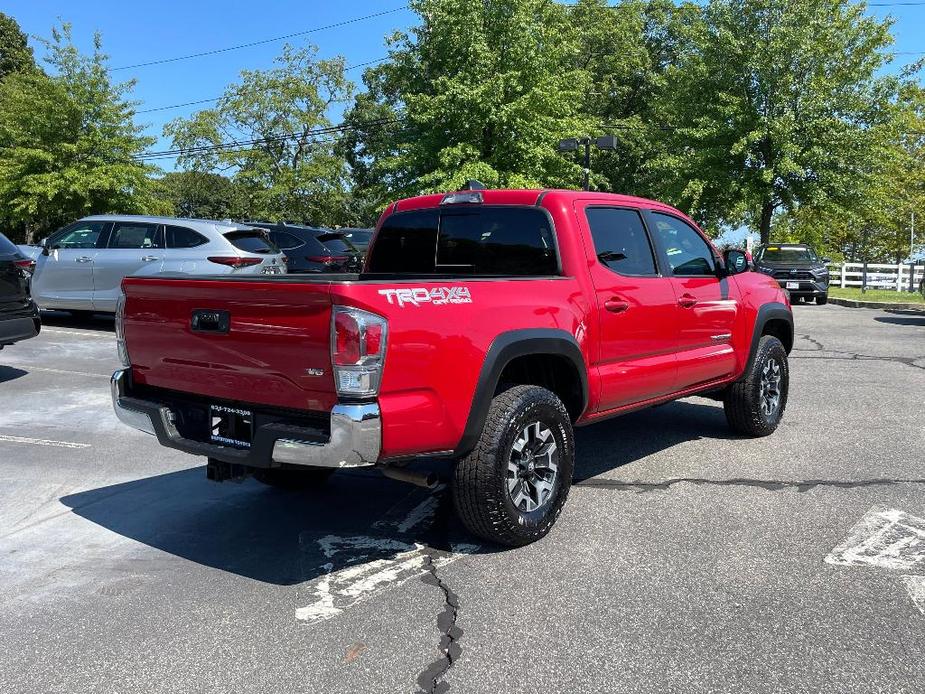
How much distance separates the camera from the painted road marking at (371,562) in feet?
11.7

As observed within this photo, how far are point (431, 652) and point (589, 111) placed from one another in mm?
40753

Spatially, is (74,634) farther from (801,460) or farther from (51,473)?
(801,460)

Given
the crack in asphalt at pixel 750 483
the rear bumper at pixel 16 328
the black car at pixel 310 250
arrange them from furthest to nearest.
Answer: the black car at pixel 310 250, the rear bumper at pixel 16 328, the crack in asphalt at pixel 750 483

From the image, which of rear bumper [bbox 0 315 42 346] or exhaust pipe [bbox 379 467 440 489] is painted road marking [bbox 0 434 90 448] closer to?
rear bumper [bbox 0 315 42 346]

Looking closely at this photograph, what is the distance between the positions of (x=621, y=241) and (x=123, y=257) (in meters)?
9.69

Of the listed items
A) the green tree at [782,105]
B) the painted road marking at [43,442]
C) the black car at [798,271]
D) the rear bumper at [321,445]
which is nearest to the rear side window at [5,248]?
the painted road marking at [43,442]

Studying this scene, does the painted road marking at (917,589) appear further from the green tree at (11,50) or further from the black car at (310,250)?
the green tree at (11,50)

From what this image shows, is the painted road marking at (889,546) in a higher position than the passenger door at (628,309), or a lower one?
lower

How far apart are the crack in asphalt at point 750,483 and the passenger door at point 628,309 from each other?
58cm

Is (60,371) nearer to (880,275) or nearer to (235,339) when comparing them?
(235,339)

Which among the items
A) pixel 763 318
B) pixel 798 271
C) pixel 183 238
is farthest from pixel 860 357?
pixel 798 271

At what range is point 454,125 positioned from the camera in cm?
2619

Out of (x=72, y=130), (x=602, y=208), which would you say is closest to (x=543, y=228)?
(x=602, y=208)

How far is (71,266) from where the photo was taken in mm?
12766
